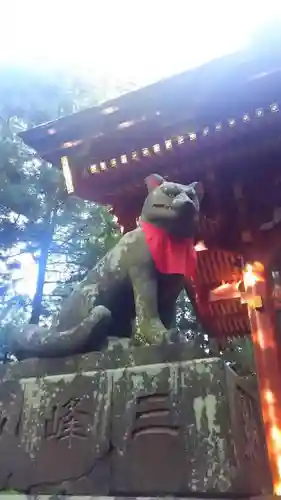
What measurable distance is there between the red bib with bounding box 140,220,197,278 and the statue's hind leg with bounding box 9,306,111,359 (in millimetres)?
413

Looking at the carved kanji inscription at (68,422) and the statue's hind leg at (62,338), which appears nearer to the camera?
the carved kanji inscription at (68,422)

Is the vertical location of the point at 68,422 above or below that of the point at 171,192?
below

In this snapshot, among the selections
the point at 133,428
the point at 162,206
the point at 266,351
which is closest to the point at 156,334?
the point at 133,428

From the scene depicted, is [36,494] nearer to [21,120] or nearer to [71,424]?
[71,424]

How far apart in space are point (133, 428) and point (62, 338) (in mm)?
645

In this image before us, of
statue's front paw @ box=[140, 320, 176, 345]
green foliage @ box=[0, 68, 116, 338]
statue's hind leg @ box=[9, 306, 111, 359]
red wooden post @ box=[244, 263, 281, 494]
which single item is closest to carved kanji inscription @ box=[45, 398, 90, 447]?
statue's hind leg @ box=[9, 306, 111, 359]

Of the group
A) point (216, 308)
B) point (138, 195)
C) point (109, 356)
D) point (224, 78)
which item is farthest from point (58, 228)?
point (109, 356)

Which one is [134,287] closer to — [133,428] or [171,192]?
[171,192]

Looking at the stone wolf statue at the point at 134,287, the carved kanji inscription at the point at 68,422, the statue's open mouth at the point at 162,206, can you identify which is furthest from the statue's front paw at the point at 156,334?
the statue's open mouth at the point at 162,206

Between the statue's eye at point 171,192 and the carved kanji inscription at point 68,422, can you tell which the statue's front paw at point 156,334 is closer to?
the carved kanji inscription at point 68,422

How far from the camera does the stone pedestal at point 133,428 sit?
1.81 metres

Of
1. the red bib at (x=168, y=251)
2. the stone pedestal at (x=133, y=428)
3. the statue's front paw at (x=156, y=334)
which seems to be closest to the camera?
the stone pedestal at (x=133, y=428)

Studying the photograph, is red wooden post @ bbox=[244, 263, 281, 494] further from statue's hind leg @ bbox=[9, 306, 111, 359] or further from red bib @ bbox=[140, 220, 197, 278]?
statue's hind leg @ bbox=[9, 306, 111, 359]

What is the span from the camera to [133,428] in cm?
201
